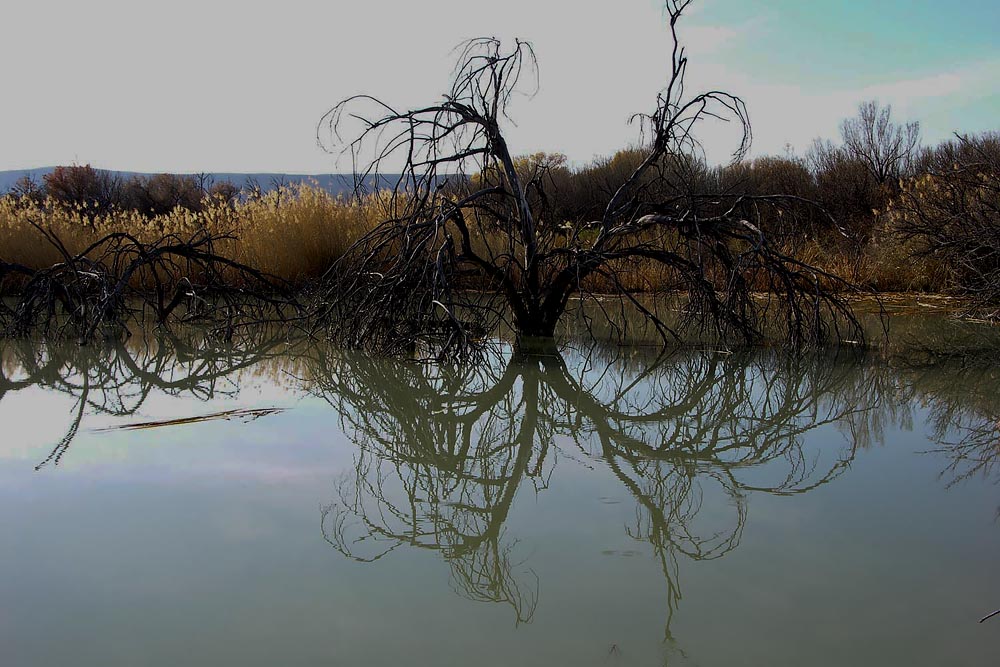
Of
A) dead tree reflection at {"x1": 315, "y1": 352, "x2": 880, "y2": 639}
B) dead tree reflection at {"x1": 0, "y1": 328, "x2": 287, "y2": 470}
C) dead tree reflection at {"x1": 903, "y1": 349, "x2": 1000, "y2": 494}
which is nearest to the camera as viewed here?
dead tree reflection at {"x1": 315, "y1": 352, "x2": 880, "y2": 639}

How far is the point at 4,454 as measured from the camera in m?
3.46

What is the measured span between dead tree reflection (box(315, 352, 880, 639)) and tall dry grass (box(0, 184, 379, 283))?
15.0ft

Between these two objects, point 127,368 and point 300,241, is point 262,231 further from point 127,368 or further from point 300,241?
point 127,368

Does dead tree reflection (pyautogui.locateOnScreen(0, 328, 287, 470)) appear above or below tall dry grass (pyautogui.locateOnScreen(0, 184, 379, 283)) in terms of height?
below

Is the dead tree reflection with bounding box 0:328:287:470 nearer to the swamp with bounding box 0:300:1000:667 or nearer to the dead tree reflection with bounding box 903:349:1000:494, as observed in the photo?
the swamp with bounding box 0:300:1000:667

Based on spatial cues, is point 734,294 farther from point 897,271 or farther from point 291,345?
point 897,271

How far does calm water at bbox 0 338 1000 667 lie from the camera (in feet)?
Answer: 6.30

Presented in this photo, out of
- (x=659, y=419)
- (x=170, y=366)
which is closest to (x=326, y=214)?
(x=170, y=366)

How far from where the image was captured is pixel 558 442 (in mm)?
3715

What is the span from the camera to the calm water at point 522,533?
1919mm

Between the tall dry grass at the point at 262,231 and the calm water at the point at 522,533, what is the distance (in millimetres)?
5434

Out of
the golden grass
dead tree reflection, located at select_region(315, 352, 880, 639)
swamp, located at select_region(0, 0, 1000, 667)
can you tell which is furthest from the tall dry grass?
dead tree reflection, located at select_region(315, 352, 880, 639)

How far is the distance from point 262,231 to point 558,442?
7326 millimetres

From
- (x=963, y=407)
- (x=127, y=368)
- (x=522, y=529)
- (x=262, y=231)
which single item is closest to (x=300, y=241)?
(x=262, y=231)
